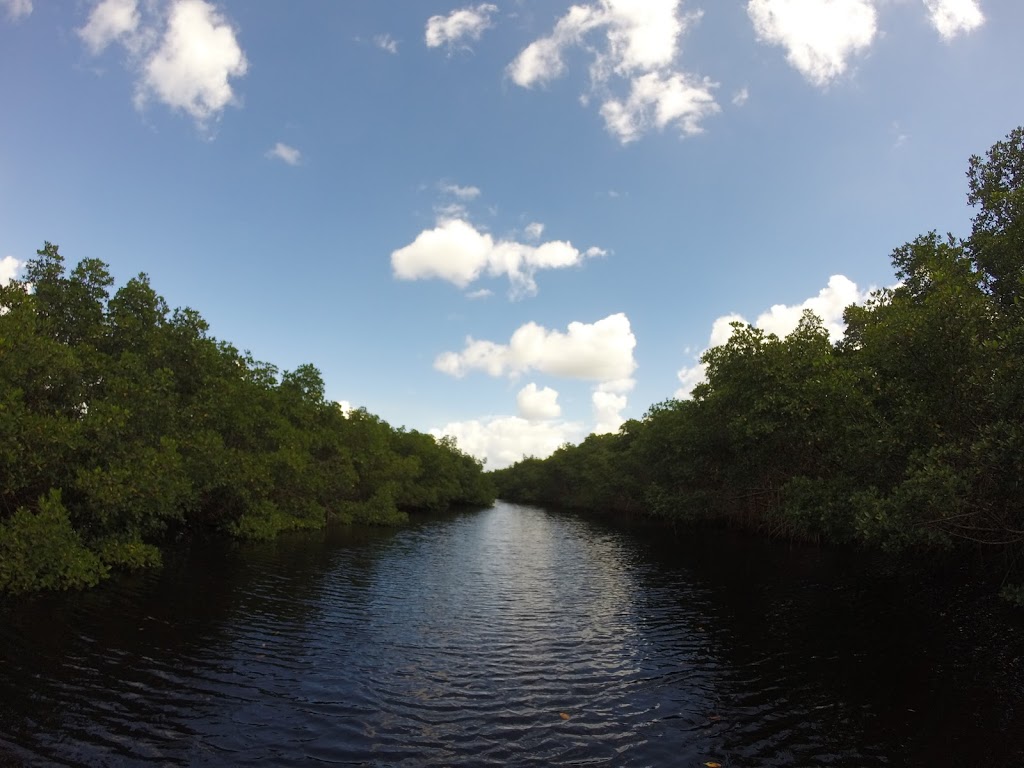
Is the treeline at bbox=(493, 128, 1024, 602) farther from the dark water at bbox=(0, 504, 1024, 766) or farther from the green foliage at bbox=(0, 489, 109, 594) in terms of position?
the green foliage at bbox=(0, 489, 109, 594)

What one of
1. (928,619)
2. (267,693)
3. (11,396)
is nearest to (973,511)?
(928,619)

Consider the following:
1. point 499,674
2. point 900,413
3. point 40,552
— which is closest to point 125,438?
point 40,552

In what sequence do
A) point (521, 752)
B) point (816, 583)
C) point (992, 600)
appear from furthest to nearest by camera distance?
point (816, 583)
point (992, 600)
point (521, 752)

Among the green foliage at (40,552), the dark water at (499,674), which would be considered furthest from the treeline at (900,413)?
the green foliage at (40,552)

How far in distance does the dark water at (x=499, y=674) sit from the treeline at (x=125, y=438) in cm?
253

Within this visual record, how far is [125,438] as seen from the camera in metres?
24.0

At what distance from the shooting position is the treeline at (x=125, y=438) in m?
19.8

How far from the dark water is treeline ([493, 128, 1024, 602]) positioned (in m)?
4.62

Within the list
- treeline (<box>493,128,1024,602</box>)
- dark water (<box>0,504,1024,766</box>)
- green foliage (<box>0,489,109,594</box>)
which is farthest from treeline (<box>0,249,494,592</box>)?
treeline (<box>493,128,1024,602</box>)

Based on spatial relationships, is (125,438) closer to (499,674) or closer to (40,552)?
(40,552)

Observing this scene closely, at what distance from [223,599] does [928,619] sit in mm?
27614

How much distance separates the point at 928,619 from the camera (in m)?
21.1

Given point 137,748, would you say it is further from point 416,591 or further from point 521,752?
point 416,591

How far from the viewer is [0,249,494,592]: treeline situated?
19.8 metres
